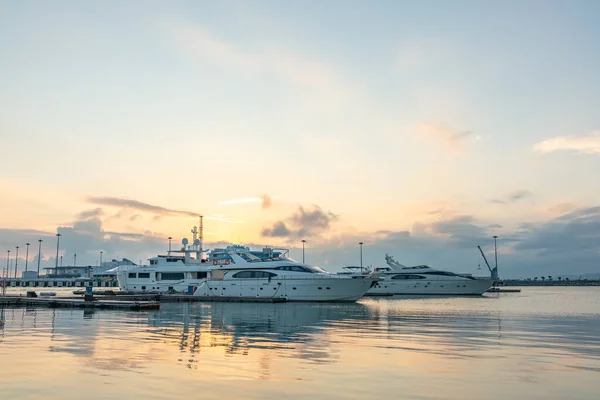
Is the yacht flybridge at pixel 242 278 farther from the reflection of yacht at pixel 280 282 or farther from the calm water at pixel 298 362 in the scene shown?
the calm water at pixel 298 362

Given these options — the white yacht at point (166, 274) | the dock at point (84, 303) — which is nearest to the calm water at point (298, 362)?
the dock at point (84, 303)

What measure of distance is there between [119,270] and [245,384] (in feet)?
185

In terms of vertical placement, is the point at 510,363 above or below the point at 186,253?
below

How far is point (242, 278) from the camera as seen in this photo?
53.3 m

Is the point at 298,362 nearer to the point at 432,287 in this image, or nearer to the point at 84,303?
the point at 84,303

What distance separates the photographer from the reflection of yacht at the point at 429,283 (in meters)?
76.5

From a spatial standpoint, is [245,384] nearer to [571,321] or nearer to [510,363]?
[510,363]

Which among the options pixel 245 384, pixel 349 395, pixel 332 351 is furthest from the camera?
pixel 332 351

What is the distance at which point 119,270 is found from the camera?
64.7 m

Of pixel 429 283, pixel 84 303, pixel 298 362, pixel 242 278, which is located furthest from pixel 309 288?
pixel 298 362

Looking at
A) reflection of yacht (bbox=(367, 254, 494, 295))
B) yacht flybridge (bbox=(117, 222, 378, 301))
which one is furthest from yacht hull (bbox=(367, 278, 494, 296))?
yacht flybridge (bbox=(117, 222, 378, 301))

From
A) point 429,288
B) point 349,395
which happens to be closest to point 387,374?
point 349,395

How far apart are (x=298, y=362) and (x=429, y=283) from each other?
64602mm

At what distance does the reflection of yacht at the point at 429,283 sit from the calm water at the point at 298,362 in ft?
165
